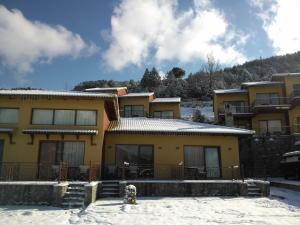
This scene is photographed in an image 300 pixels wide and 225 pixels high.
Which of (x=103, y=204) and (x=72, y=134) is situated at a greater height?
(x=72, y=134)

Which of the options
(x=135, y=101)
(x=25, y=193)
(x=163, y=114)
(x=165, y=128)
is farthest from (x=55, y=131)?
(x=163, y=114)

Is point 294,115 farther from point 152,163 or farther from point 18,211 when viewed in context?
point 18,211

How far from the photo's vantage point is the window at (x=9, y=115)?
19516 millimetres

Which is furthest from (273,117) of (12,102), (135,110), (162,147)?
(12,102)

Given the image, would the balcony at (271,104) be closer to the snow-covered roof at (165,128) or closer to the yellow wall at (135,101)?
the yellow wall at (135,101)

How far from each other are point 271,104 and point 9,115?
2995 centimetres

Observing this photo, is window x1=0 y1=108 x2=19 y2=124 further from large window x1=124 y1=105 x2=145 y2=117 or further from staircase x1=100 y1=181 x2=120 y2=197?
large window x1=124 y1=105 x2=145 y2=117

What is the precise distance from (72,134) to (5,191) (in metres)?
5.42

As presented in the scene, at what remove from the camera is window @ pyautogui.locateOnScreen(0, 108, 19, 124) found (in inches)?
768

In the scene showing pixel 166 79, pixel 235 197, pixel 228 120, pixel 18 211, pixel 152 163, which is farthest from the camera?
pixel 166 79

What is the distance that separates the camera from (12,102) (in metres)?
19.7

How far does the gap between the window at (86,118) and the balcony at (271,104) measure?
894 inches

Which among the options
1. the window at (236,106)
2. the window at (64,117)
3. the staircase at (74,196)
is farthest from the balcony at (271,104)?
the staircase at (74,196)

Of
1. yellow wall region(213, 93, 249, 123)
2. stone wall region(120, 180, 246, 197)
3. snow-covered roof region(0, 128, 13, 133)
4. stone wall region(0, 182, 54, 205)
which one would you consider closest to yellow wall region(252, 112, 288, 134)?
→ yellow wall region(213, 93, 249, 123)
